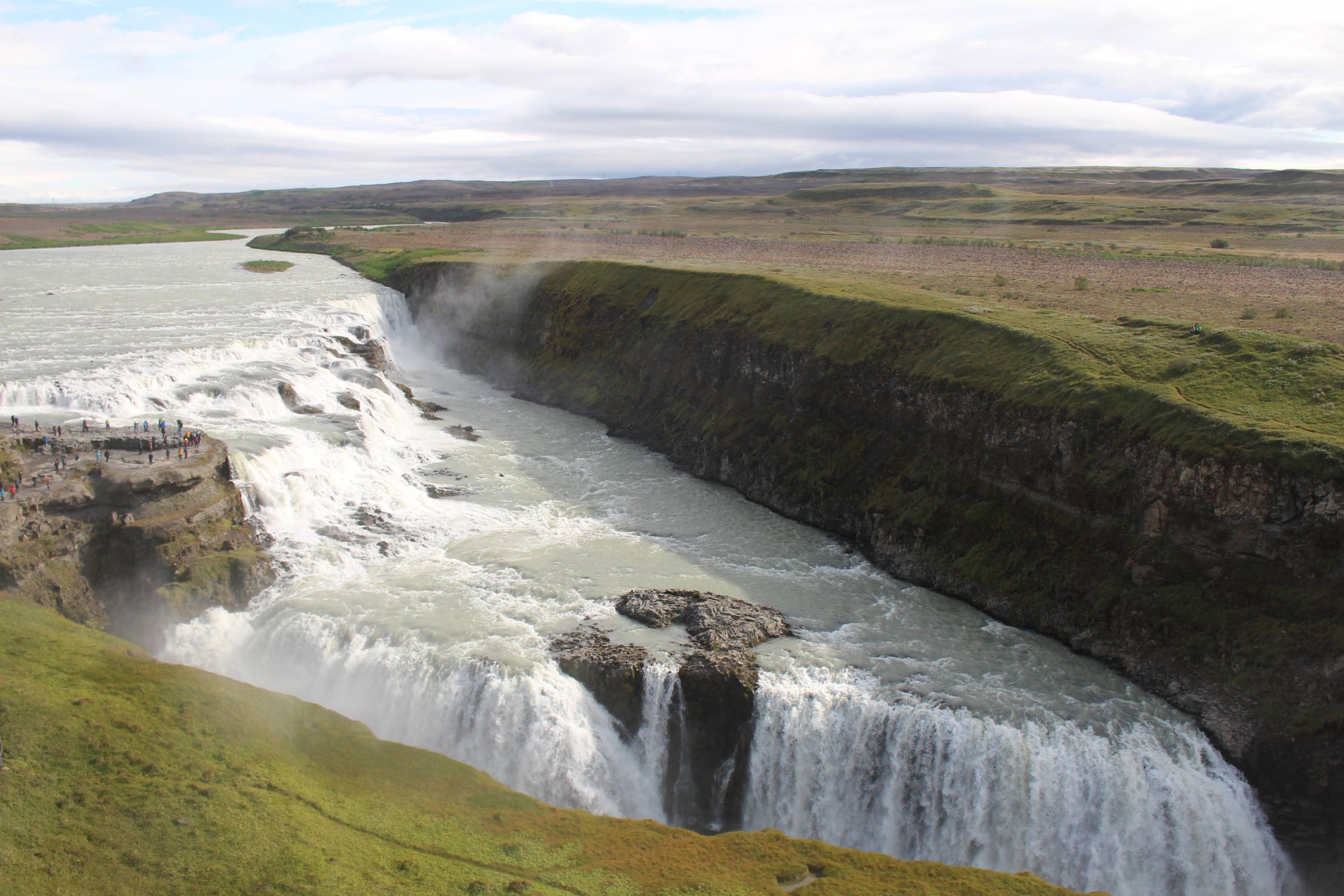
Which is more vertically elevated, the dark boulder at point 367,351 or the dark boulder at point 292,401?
the dark boulder at point 367,351

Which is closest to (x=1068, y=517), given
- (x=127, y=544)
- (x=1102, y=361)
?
(x=1102, y=361)

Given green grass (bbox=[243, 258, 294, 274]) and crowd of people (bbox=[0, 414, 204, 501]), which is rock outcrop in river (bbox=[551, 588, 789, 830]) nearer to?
crowd of people (bbox=[0, 414, 204, 501])

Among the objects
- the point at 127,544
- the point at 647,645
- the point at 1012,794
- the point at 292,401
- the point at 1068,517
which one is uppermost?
the point at 292,401

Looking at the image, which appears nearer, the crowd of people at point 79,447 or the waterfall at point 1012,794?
the waterfall at point 1012,794

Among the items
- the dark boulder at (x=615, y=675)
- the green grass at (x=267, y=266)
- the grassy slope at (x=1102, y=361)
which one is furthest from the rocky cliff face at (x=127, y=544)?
the green grass at (x=267, y=266)

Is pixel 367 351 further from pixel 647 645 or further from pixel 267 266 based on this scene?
pixel 267 266

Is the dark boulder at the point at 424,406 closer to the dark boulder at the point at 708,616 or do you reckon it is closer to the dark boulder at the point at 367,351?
the dark boulder at the point at 367,351
